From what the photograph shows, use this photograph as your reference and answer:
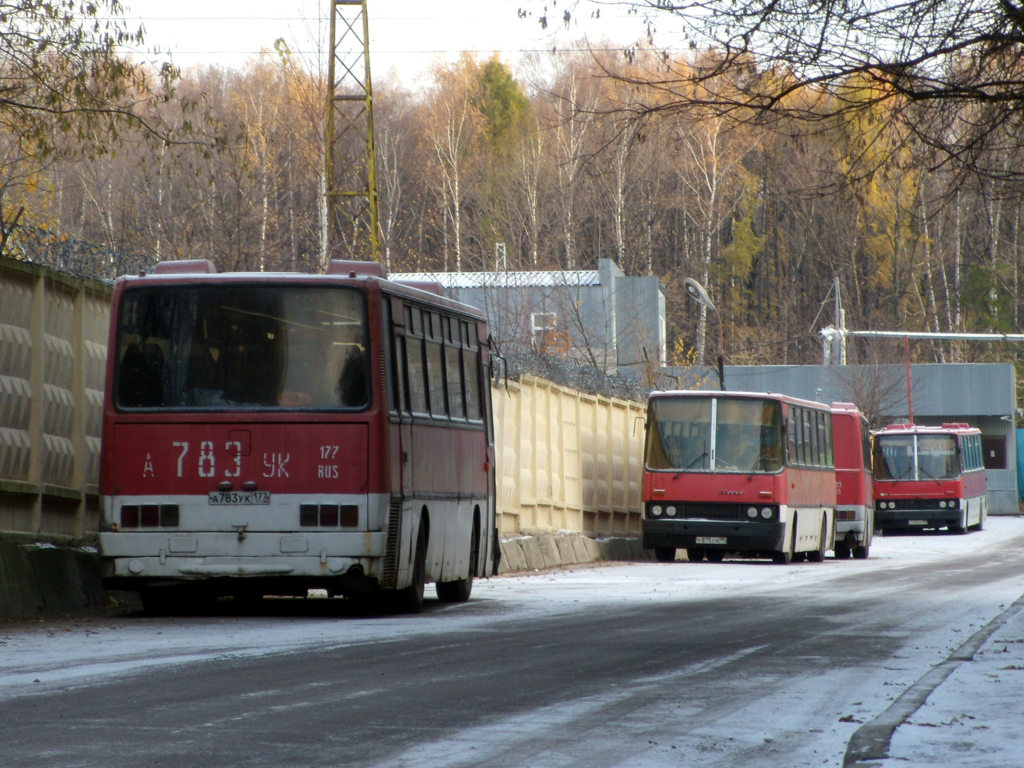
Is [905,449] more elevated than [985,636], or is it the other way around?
[905,449]

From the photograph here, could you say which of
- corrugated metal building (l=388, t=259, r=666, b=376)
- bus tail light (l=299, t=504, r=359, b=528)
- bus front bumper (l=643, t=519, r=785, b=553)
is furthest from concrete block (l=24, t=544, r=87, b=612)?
corrugated metal building (l=388, t=259, r=666, b=376)

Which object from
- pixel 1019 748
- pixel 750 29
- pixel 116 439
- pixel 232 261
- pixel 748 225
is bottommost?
pixel 1019 748

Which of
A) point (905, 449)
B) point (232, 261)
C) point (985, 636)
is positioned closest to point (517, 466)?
point (232, 261)

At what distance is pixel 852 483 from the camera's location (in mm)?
39094

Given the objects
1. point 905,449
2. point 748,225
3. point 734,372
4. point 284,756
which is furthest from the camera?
point 748,225

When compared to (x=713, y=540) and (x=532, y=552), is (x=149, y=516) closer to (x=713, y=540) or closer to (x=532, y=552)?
(x=532, y=552)

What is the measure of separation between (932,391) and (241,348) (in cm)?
5829

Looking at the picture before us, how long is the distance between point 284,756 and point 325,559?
7686 millimetres

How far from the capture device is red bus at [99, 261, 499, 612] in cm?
1448

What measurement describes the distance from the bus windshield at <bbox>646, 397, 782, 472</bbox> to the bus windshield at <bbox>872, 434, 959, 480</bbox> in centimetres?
2181

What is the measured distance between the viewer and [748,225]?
87.4 meters

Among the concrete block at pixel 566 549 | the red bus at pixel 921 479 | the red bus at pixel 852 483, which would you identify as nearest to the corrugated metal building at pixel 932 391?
the red bus at pixel 921 479

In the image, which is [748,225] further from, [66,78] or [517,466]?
[66,78]

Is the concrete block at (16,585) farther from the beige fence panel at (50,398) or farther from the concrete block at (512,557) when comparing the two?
the concrete block at (512,557)
